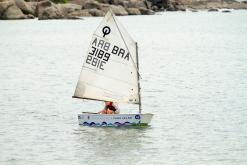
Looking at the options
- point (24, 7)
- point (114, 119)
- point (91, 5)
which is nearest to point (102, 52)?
point (114, 119)

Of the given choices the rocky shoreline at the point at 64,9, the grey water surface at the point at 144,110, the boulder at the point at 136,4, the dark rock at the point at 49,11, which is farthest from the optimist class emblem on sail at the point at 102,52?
the boulder at the point at 136,4

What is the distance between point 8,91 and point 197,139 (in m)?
20.2

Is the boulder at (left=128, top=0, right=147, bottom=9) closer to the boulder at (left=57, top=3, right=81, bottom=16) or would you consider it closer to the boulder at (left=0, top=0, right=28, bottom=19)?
the boulder at (left=57, top=3, right=81, bottom=16)

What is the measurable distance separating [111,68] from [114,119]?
8.57 ft

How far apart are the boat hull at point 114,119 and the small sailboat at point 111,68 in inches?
12.9

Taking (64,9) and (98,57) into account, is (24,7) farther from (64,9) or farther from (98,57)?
(98,57)

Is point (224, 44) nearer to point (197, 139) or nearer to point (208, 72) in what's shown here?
point (208, 72)

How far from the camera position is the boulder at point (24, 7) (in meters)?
139

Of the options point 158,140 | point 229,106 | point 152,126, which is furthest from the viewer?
point 229,106

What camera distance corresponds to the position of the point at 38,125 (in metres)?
38.1

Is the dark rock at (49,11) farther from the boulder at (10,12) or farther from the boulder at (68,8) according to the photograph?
the boulder at (10,12)

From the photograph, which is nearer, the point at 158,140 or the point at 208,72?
the point at 158,140

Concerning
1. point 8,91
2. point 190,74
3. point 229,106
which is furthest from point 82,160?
Answer: point 190,74

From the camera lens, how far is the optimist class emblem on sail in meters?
36.7
